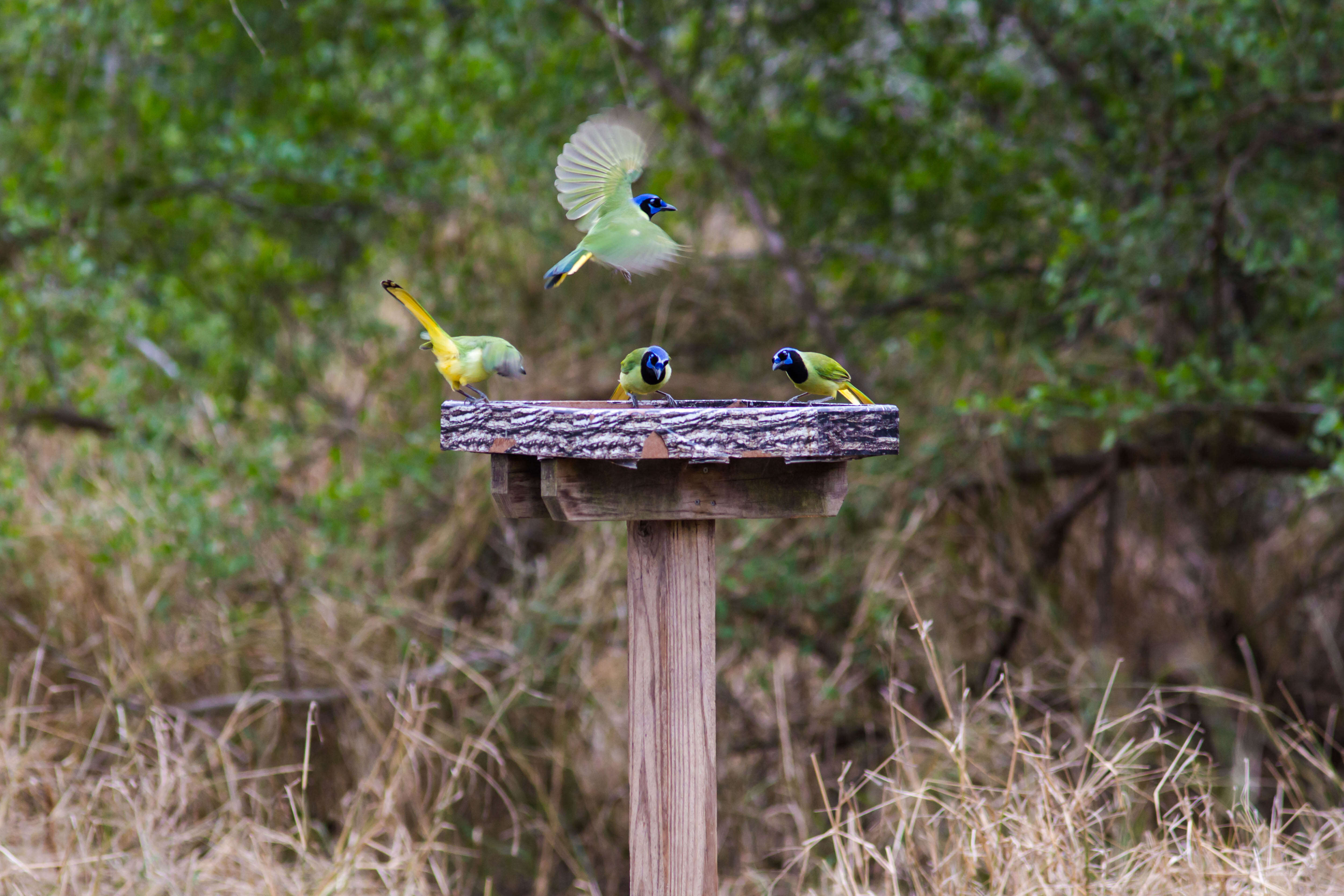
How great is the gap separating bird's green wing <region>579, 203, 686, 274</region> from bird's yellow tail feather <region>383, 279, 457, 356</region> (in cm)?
32

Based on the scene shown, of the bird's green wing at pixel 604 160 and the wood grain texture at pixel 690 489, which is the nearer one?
the wood grain texture at pixel 690 489

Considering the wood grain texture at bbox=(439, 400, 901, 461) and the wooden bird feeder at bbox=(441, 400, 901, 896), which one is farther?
the wooden bird feeder at bbox=(441, 400, 901, 896)

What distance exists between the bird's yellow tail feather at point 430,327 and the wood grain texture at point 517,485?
221 millimetres

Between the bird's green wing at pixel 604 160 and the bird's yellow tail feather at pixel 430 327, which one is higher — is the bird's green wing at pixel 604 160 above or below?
above

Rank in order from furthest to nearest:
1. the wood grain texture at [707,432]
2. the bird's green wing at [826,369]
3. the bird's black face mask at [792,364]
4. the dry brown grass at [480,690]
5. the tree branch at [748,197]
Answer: the tree branch at [748,197], the dry brown grass at [480,690], the bird's green wing at [826,369], the bird's black face mask at [792,364], the wood grain texture at [707,432]

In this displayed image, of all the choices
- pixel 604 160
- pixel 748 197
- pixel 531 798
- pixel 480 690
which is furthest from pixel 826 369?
pixel 531 798

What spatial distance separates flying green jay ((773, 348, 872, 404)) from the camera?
228 cm

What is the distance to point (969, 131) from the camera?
16.5 ft

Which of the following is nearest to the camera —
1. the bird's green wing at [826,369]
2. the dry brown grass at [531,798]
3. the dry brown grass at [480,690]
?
the bird's green wing at [826,369]

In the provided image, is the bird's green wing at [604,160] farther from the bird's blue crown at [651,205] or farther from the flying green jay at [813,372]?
the flying green jay at [813,372]

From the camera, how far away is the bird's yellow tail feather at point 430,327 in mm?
2254

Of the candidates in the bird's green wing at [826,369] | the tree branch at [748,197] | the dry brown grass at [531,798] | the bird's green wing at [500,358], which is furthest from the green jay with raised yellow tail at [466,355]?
the tree branch at [748,197]

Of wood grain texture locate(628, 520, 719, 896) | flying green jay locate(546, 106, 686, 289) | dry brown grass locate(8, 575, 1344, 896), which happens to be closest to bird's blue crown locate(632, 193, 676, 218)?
flying green jay locate(546, 106, 686, 289)

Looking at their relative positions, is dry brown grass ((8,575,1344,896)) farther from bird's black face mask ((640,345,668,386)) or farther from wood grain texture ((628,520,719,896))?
bird's black face mask ((640,345,668,386))
